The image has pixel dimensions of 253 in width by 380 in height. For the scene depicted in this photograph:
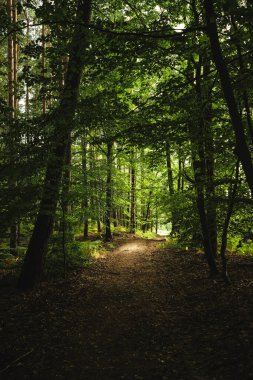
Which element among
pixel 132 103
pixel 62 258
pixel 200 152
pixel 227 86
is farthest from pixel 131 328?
pixel 132 103

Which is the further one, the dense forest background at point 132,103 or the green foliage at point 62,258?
the green foliage at point 62,258

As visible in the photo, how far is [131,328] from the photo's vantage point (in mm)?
6281

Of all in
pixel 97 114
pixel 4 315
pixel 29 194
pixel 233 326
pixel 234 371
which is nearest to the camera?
pixel 234 371

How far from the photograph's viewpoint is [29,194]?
801 cm

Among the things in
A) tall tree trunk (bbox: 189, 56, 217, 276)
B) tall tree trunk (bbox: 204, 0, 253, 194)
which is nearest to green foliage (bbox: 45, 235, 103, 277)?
tall tree trunk (bbox: 189, 56, 217, 276)

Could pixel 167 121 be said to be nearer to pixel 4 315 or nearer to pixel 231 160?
pixel 231 160

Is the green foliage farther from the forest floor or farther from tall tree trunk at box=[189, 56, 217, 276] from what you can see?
tall tree trunk at box=[189, 56, 217, 276]

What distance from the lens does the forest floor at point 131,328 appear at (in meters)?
4.55

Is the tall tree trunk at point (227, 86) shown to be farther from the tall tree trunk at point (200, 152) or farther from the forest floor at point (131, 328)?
the forest floor at point (131, 328)

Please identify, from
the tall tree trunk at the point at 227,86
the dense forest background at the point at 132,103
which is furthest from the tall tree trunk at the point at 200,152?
the tall tree trunk at the point at 227,86

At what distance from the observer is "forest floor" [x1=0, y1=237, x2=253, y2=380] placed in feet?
14.9

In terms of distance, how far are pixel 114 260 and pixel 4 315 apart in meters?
7.65

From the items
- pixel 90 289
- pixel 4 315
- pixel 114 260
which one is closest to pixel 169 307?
pixel 90 289

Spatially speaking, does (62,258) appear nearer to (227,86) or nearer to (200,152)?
(200,152)
